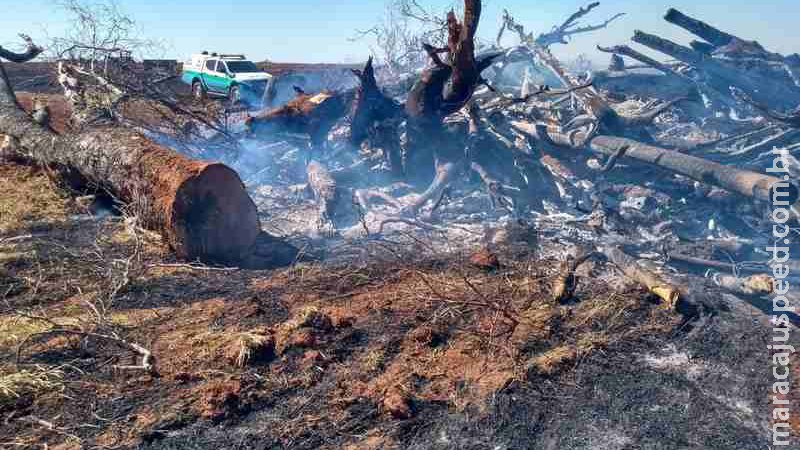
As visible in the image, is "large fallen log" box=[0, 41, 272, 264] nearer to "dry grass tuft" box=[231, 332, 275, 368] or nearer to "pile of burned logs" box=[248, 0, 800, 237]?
"dry grass tuft" box=[231, 332, 275, 368]

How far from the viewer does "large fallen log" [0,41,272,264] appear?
220 inches

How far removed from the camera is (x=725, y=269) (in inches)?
242

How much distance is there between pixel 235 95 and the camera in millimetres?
16828

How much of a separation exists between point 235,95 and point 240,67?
4.41ft

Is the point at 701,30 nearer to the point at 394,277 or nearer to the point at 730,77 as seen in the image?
the point at 730,77

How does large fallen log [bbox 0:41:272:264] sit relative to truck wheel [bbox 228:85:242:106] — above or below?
below

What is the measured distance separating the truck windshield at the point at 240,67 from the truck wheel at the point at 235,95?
0.76 metres

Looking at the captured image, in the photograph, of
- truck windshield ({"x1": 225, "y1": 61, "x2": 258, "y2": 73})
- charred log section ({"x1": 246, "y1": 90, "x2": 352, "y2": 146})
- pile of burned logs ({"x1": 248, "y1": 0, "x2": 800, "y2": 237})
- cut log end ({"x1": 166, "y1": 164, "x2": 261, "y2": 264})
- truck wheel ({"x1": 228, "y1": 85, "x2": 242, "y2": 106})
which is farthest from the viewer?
truck windshield ({"x1": 225, "y1": 61, "x2": 258, "y2": 73})

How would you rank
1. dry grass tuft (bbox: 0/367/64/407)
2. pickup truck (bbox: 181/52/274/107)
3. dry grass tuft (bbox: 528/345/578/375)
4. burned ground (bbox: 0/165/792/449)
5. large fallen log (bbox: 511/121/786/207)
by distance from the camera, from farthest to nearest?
1. pickup truck (bbox: 181/52/274/107)
2. large fallen log (bbox: 511/121/786/207)
3. dry grass tuft (bbox: 528/345/578/375)
4. dry grass tuft (bbox: 0/367/64/407)
5. burned ground (bbox: 0/165/792/449)

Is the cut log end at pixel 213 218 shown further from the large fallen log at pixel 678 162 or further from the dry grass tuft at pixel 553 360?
the large fallen log at pixel 678 162

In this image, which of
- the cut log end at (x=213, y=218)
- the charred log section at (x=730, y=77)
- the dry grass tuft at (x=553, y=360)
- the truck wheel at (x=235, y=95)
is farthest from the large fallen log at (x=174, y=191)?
the charred log section at (x=730, y=77)

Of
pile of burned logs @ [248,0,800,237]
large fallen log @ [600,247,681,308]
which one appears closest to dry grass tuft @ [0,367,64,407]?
pile of burned logs @ [248,0,800,237]

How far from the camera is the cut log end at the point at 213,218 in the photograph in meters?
5.57

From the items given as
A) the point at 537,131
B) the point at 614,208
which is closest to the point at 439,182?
the point at 537,131
